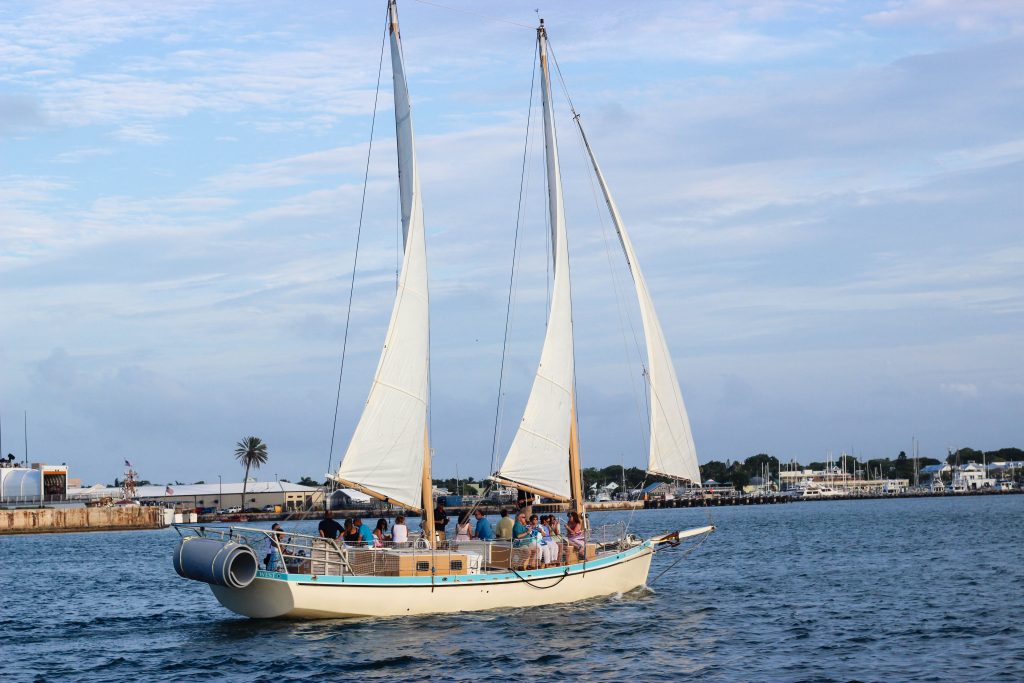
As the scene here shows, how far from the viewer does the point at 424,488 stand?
3362 centimetres

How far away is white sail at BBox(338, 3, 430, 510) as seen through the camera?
103 ft

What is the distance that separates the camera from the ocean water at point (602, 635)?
83.1 feet

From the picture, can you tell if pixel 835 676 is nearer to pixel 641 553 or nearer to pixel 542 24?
pixel 641 553

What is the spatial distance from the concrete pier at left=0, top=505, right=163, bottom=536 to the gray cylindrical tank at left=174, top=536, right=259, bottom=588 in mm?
99184

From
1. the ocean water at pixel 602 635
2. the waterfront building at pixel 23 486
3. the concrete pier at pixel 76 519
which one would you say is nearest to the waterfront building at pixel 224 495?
the waterfront building at pixel 23 486

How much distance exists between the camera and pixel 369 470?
3133cm

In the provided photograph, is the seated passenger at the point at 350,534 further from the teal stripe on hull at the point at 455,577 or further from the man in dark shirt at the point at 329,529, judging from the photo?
the teal stripe on hull at the point at 455,577

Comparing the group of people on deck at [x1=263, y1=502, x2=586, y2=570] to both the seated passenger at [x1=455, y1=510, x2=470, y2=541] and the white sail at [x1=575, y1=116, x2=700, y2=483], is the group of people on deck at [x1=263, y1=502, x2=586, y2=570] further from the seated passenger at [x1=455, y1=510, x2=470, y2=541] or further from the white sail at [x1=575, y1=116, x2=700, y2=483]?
the white sail at [x1=575, y1=116, x2=700, y2=483]

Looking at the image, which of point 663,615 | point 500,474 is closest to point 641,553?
point 663,615

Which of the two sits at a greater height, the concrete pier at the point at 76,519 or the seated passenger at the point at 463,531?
the seated passenger at the point at 463,531

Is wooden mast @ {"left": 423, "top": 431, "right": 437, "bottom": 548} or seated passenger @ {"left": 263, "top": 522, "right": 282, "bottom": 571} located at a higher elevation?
wooden mast @ {"left": 423, "top": 431, "right": 437, "bottom": 548}

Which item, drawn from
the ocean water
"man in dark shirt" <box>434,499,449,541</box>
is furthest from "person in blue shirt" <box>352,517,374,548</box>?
"man in dark shirt" <box>434,499,449,541</box>

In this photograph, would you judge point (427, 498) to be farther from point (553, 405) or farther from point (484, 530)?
point (553, 405)

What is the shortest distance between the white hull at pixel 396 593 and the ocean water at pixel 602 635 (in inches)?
13.5
